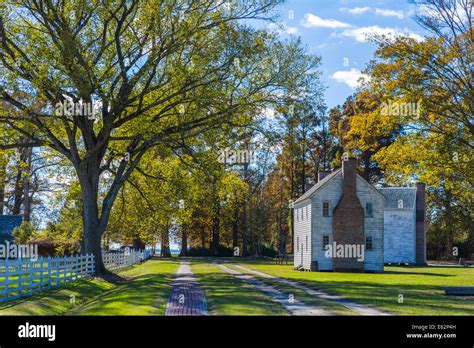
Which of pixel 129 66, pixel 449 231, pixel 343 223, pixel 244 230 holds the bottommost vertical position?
pixel 244 230

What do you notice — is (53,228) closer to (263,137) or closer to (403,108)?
(263,137)

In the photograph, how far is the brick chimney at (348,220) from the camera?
1887 inches

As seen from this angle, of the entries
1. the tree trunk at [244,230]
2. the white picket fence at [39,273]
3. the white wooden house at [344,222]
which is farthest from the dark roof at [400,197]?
the white picket fence at [39,273]

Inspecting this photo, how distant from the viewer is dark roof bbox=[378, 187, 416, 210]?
6347cm

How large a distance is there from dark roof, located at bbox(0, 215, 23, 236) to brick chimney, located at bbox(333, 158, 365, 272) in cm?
2749

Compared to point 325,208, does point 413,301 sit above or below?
below

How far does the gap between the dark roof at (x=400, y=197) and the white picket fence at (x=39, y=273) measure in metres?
39.2

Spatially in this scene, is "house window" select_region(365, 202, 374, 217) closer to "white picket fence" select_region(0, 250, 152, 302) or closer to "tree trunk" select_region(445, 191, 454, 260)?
"white picket fence" select_region(0, 250, 152, 302)

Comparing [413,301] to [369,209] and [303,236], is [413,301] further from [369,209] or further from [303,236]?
[303,236]

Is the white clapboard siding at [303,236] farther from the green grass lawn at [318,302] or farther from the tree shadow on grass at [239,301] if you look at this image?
the green grass lawn at [318,302]

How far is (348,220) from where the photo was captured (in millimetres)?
48125

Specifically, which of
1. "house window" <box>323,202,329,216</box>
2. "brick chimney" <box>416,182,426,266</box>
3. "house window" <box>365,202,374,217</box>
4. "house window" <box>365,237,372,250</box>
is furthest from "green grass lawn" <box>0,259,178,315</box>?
"brick chimney" <box>416,182,426,266</box>

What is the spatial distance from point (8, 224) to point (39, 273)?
29609 millimetres

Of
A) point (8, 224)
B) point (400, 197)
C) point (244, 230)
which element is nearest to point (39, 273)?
point (8, 224)
